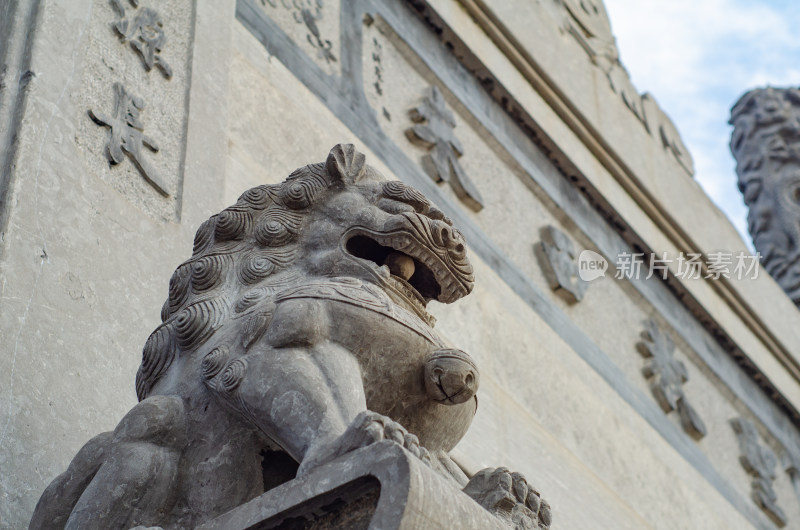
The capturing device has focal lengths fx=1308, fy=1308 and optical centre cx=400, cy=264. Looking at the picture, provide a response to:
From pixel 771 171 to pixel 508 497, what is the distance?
8.48 m

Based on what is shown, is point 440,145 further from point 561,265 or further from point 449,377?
point 449,377

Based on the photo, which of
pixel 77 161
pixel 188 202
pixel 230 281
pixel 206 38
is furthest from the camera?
pixel 206 38

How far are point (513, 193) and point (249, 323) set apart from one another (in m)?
3.94

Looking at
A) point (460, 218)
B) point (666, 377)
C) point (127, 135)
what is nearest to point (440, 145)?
point (460, 218)

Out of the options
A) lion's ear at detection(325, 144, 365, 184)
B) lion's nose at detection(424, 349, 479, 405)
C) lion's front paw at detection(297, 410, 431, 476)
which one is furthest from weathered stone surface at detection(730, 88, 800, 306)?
lion's front paw at detection(297, 410, 431, 476)

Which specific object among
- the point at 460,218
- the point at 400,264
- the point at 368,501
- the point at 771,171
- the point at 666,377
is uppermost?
the point at 771,171

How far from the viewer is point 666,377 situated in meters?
6.46

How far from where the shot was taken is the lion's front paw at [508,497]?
6.82ft

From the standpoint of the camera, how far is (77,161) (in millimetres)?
3219

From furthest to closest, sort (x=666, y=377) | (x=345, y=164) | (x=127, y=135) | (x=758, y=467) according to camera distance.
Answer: (x=758, y=467)
(x=666, y=377)
(x=127, y=135)
(x=345, y=164)

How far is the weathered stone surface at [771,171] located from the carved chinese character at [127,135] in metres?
7.11

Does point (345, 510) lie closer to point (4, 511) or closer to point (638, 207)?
point (4, 511)

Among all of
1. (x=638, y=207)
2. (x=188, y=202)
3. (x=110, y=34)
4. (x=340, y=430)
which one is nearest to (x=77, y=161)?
(x=188, y=202)

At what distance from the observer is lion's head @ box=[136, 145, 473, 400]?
2.39m
